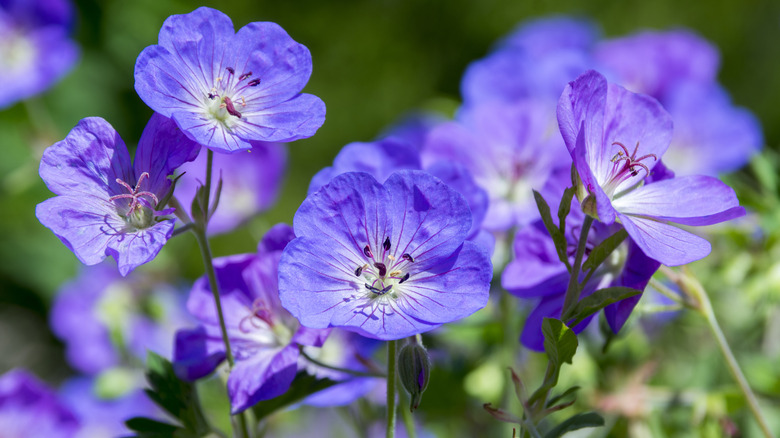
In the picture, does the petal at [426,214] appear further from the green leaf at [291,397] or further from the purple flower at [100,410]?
the purple flower at [100,410]

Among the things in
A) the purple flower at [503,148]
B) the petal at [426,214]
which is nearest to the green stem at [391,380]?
the petal at [426,214]

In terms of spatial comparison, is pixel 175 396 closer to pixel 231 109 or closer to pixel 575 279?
pixel 231 109

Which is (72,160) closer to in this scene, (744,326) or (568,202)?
(568,202)

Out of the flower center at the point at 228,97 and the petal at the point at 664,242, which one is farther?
the flower center at the point at 228,97

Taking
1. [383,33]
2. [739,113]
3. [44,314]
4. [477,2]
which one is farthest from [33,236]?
[739,113]

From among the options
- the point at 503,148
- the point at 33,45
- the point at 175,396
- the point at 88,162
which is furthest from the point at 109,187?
the point at 33,45

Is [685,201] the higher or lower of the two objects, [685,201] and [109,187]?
the lower
